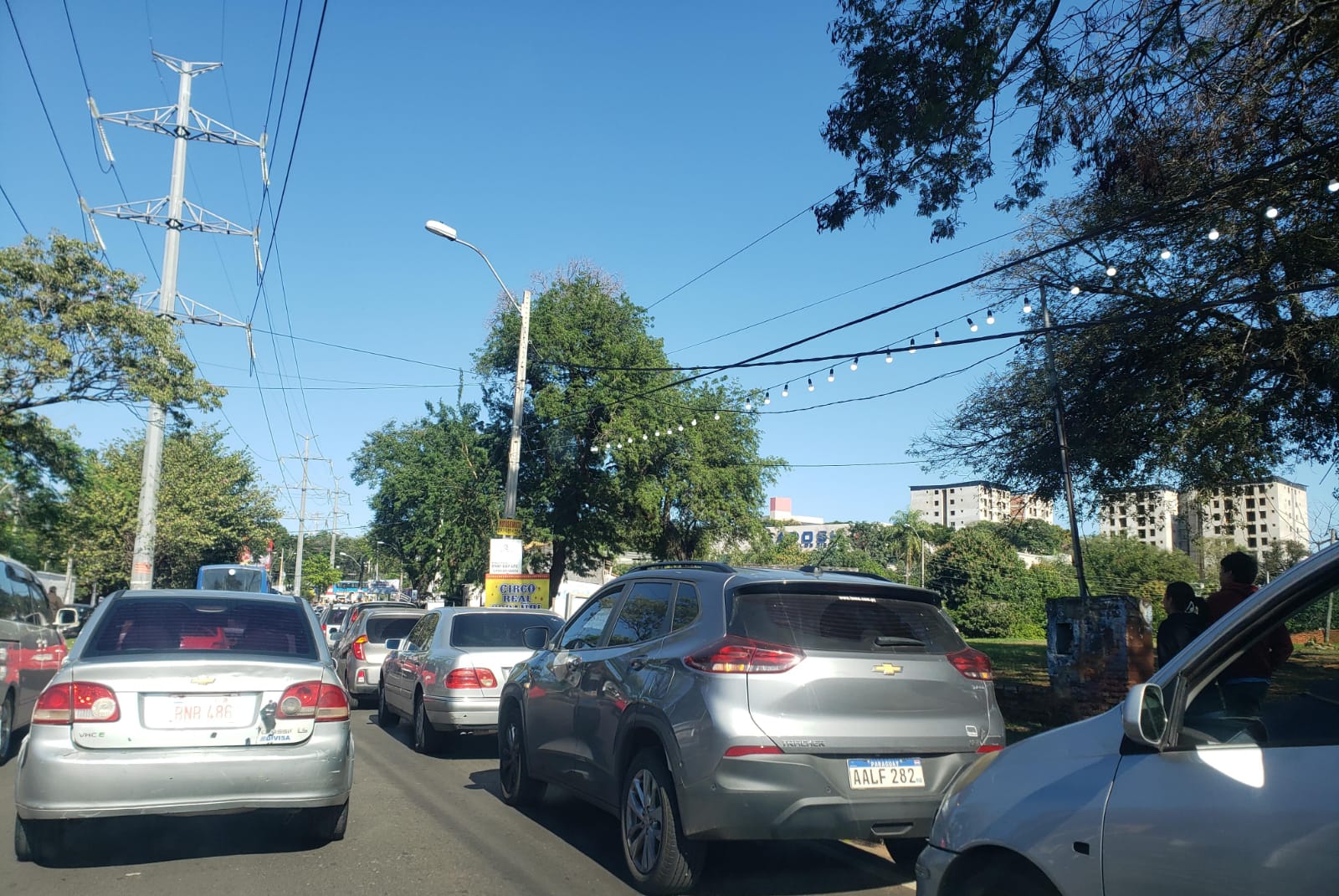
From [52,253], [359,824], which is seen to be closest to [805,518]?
[52,253]

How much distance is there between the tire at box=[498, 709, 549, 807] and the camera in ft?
24.9

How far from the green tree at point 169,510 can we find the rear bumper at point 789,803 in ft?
137

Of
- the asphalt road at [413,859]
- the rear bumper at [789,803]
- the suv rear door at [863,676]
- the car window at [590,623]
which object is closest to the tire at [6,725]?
the asphalt road at [413,859]

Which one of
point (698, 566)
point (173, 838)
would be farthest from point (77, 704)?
point (698, 566)

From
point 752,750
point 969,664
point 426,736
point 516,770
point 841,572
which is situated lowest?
point 426,736

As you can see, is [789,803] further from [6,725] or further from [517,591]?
[517,591]

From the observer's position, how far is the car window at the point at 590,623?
6.89 meters

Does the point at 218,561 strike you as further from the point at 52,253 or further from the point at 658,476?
the point at 52,253

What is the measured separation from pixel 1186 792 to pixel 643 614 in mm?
3869

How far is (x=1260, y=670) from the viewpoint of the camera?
11.1 feet

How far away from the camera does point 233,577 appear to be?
3822 cm

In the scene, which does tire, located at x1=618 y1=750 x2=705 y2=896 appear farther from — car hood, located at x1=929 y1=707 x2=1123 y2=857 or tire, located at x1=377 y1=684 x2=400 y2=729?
tire, located at x1=377 y1=684 x2=400 y2=729

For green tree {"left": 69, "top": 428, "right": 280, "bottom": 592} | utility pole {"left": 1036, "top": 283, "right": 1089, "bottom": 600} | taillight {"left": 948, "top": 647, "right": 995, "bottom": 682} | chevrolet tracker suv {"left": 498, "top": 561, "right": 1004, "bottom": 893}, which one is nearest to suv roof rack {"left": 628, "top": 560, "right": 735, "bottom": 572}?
chevrolet tracker suv {"left": 498, "top": 561, "right": 1004, "bottom": 893}

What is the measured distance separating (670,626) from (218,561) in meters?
57.0
